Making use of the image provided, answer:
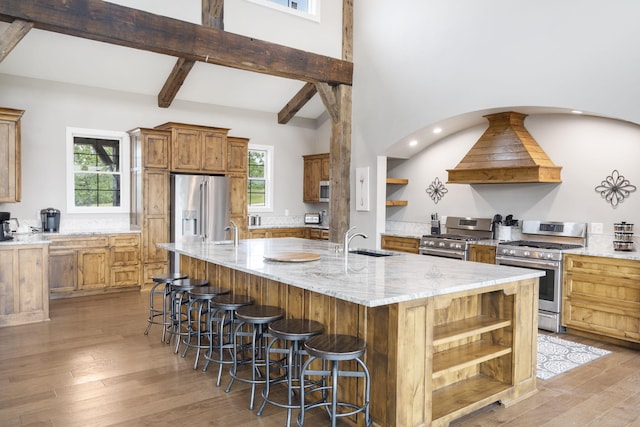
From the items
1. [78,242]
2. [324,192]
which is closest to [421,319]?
[78,242]

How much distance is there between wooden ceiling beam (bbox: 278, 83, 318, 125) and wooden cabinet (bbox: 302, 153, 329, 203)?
919 millimetres

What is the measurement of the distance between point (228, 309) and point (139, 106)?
513 centimetres

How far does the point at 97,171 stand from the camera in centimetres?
711

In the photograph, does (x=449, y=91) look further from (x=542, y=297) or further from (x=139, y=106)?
(x=139, y=106)

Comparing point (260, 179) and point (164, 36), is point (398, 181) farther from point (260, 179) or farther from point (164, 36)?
point (164, 36)

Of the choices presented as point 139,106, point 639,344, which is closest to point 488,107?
point 639,344

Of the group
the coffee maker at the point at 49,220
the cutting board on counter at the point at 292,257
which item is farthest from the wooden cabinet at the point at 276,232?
the cutting board on counter at the point at 292,257

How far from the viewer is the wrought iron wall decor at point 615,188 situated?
4986mm

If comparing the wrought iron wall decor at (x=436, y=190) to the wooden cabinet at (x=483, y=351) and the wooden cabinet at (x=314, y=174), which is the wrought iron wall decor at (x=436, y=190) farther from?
the wooden cabinet at (x=483, y=351)

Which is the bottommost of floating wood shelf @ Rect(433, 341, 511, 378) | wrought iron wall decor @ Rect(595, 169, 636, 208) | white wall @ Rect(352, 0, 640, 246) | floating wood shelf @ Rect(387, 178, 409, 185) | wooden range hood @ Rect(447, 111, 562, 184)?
floating wood shelf @ Rect(433, 341, 511, 378)

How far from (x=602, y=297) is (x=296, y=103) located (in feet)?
19.4

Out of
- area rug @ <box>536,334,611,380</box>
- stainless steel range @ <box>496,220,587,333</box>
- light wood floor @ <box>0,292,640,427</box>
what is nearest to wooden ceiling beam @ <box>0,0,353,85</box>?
light wood floor @ <box>0,292,640,427</box>

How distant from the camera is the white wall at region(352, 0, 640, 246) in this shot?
4.53 metres

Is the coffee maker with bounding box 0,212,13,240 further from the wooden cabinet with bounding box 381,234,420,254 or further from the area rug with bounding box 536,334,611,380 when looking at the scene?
the area rug with bounding box 536,334,611,380
